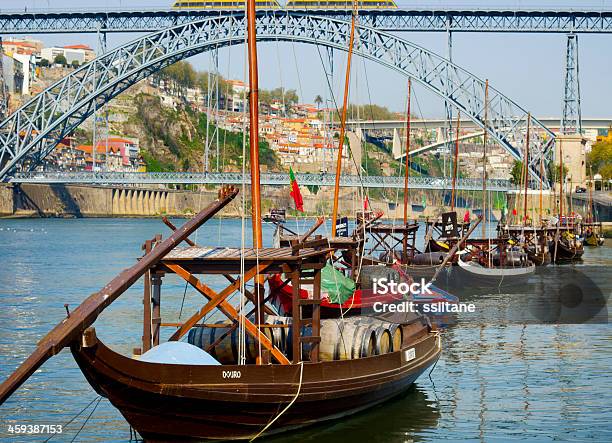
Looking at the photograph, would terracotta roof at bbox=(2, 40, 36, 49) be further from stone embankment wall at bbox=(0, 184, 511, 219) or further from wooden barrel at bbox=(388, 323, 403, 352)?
wooden barrel at bbox=(388, 323, 403, 352)

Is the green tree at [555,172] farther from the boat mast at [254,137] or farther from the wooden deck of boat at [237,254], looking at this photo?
the wooden deck of boat at [237,254]

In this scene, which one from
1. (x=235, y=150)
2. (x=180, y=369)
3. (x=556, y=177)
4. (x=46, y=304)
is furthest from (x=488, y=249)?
(x=235, y=150)

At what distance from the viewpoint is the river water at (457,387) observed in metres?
16.6

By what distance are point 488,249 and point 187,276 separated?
28.8 meters

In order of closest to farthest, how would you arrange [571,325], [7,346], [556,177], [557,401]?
1. [557,401]
2. [7,346]
3. [571,325]
4. [556,177]

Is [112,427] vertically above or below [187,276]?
below

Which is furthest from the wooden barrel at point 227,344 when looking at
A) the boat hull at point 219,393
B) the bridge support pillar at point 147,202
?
the bridge support pillar at point 147,202

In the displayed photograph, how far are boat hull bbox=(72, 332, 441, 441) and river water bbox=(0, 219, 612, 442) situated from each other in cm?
56

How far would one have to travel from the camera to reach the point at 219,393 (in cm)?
1394

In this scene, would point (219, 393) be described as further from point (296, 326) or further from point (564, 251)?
point (564, 251)

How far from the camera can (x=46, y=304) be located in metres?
33.9

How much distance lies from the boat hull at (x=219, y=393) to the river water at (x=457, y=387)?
56 centimetres

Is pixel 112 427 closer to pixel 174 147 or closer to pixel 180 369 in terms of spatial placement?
pixel 180 369

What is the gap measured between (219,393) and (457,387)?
6.91m
